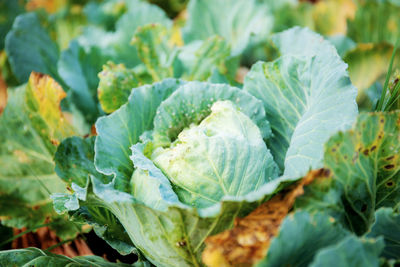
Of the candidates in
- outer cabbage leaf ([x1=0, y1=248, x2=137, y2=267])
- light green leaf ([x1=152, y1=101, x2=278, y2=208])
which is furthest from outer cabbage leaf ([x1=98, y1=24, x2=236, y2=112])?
outer cabbage leaf ([x1=0, y1=248, x2=137, y2=267])

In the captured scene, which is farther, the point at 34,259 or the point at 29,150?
the point at 29,150

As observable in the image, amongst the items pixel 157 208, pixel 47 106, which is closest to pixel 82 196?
pixel 157 208

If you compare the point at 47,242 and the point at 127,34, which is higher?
the point at 127,34

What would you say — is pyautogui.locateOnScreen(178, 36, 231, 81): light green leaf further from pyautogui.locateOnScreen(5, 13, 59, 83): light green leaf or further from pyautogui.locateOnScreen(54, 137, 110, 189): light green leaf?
pyautogui.locateOnScreen(5, 13, 59, 83): light green leaf

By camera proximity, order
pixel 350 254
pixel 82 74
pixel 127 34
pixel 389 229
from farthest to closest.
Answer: pixel 127 34, pixel 82 74, pixel 389 229, pixel 350 254

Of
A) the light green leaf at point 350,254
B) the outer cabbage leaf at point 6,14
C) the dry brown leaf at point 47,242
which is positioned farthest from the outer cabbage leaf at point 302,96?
the outer cabbage leaf at point 6,14

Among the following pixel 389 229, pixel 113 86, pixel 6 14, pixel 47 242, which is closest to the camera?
pixel 389 229

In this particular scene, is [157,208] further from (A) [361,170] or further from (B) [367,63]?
(B) [367,63]

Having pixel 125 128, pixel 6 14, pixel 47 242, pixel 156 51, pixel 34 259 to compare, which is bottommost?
pixel 47 242
